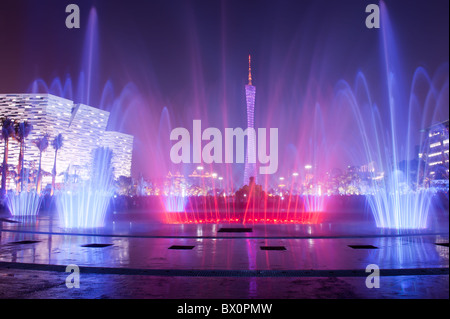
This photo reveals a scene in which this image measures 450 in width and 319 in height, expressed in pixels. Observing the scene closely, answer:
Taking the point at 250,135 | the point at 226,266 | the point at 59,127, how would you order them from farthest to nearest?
the point at 59,127 → the point at 250,135 → the point at 226,266

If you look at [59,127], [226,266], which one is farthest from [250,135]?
[226,266]

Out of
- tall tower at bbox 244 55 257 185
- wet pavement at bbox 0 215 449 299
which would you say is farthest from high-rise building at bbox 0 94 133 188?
wet pavement at bbox 0 215 449 299

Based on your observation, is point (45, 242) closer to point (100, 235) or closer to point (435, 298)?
point (100, 235)

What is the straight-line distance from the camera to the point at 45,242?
15.4 metres

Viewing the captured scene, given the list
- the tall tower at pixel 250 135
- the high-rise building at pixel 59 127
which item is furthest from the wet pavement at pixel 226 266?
the high-rise building at pixel 59 127

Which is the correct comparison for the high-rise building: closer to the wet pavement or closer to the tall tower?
the tall tower

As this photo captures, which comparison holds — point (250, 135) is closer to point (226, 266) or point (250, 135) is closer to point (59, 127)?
point (59, 127)

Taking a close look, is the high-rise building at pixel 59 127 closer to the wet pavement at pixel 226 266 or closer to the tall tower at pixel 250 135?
the tall tower at pixel 250 135

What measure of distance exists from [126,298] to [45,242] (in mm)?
9440

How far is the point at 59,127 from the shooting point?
152 m

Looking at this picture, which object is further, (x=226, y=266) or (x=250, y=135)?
(x=250, y=135)

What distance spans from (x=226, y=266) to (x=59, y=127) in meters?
156

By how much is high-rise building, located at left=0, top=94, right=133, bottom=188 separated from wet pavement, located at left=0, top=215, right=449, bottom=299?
133m

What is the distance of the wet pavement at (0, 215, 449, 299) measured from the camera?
310 inches
